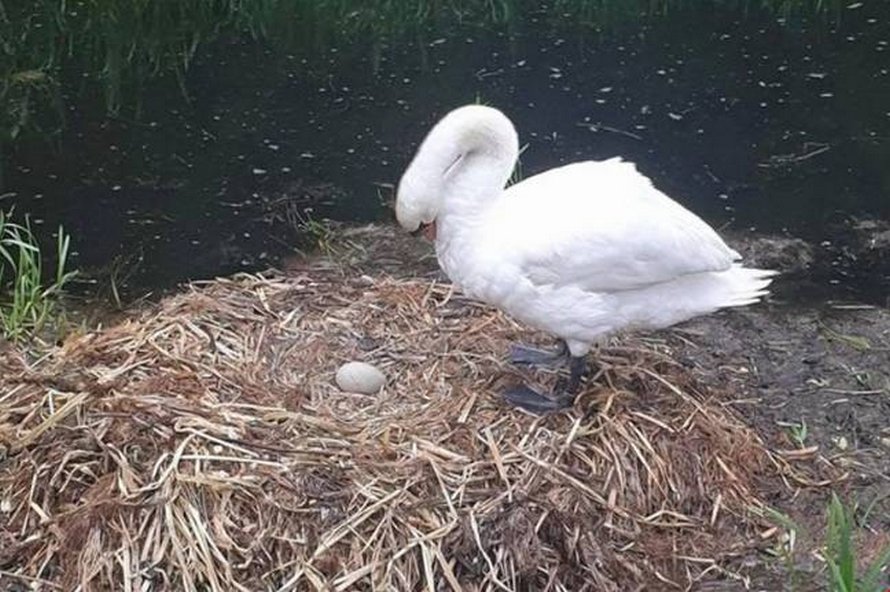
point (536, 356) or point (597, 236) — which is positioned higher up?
point (597, 236)

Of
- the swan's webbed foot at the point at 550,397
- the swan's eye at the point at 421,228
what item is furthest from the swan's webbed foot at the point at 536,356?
the swan's eye at the point at 421,228

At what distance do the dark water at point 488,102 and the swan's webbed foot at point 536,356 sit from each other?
5.06ft

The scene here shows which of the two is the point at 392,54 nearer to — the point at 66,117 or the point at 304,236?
the point at 66,117

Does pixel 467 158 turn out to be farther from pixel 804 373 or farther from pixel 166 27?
pixel 166 27

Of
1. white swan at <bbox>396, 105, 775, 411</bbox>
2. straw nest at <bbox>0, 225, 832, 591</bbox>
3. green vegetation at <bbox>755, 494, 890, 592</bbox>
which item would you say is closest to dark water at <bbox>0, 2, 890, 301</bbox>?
straw nest at <bbox>0, 225, 832, 591</bbox>

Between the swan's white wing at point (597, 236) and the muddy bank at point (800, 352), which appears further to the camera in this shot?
the muddy bank at point (800, 352)

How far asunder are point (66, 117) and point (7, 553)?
13.2 feet

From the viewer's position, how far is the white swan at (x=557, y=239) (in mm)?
3879

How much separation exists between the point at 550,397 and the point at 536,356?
0.84 ft

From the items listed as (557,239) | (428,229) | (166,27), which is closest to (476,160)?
(428,229)

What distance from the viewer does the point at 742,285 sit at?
4152 millimetres

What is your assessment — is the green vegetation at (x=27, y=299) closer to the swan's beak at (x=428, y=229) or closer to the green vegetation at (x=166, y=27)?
the swan's beak at (x=428, y=229)

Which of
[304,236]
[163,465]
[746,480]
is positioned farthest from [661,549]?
[304,236]

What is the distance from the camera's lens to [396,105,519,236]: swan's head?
12.9ft
